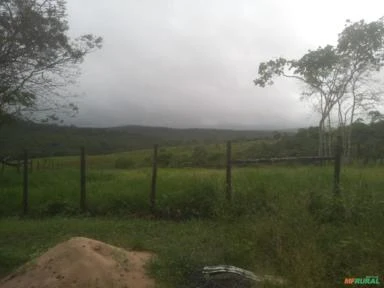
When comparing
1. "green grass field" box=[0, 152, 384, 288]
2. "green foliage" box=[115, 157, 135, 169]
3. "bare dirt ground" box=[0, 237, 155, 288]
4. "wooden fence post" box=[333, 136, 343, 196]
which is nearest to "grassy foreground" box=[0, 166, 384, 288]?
"green grass field" box=[0, 152, 384, 288]

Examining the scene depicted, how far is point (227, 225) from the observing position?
762 cm

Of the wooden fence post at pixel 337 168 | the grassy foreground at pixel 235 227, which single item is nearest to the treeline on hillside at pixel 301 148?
the grassy foreground at pixel 235 227

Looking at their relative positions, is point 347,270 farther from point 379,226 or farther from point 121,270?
point 121,270

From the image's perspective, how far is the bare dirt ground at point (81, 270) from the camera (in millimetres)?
5148

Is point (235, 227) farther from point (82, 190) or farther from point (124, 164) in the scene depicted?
point (124, 164)

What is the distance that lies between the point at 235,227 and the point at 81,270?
9.55ft

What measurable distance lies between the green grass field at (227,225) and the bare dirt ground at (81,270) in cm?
39

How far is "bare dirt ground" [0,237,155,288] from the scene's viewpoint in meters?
5.15

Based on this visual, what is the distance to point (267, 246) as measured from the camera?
5.93 m

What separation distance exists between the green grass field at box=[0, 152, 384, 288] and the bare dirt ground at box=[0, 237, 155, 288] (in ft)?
1.29

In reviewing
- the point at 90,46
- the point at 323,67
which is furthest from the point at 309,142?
the point at 90,46

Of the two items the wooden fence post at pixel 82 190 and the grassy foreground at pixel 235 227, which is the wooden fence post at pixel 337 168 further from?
the wooden fence post at pixel 82 190

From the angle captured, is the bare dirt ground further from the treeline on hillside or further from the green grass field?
the treeline on hillside

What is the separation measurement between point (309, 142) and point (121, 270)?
3824 centimetres
